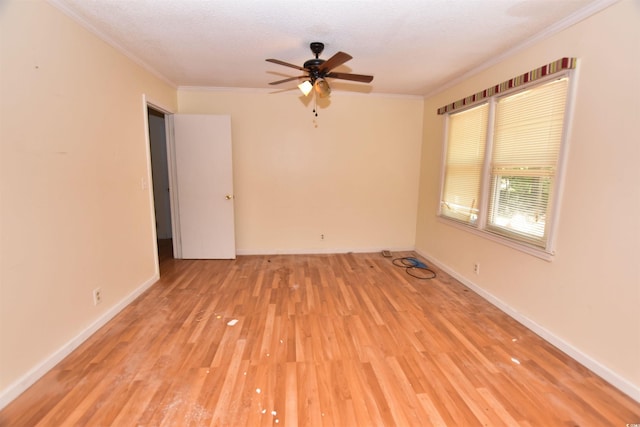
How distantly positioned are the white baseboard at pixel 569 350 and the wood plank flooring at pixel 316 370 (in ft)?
0.19

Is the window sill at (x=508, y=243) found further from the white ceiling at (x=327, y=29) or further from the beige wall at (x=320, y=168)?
the white ceiling at (x=327, y=29)

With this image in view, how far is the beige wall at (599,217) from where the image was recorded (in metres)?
1.67

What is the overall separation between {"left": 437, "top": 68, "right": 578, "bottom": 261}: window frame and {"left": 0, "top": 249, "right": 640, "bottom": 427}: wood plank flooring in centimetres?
71

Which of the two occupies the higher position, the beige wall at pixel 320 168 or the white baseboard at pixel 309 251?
the beige wall at pixel 320 168

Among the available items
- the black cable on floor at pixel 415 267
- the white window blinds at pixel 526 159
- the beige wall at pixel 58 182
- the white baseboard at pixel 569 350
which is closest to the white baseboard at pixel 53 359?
the beige wall at pixel 58 182

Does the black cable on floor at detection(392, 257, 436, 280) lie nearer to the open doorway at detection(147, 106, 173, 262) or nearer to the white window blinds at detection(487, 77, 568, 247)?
the white window blinds at detection(487, 77, 568, 247)

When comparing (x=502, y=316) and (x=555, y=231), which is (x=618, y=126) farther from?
(x=502, y=316)

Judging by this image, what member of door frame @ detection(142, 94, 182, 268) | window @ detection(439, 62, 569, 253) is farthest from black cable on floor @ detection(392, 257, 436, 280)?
door frame @ detection(142, 94, 182, 268)

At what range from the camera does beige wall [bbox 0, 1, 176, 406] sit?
1.58 m

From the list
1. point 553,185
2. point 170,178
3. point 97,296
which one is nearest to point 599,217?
point 553,185

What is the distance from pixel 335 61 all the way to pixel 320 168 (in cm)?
216

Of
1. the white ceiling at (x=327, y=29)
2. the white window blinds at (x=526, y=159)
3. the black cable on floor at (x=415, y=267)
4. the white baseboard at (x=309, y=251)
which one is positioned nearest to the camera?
the white ceiling at (x=327, y=29)

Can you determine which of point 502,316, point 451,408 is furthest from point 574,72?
point 451,408

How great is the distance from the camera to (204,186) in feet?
12.8
